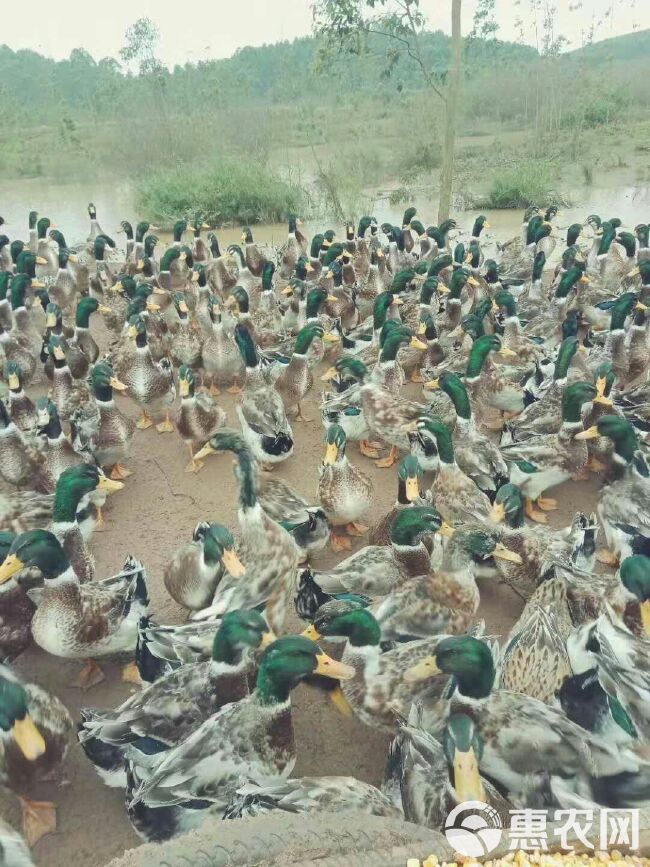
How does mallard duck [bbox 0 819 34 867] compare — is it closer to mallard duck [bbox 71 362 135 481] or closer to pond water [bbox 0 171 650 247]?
mallard duck [bbox 71 362 135 481]

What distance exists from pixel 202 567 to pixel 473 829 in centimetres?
234

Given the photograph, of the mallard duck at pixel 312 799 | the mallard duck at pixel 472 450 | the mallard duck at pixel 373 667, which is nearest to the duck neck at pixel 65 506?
the mallard duck at pixel 373 667

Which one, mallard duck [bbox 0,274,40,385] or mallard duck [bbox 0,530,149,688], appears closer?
mallard duck [bbox 0,530,149,688]

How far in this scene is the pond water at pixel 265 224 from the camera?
16.9 m

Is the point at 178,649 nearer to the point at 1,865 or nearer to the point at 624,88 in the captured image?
the point at 1,865

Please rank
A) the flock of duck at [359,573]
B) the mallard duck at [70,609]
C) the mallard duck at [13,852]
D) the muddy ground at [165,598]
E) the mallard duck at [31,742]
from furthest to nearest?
the mallard duck at [70,609] → the muddy ground at [165,598] → the mallard duck at [31,742] → the flock of duck at [359,573] → the mallard duck at [13,852]

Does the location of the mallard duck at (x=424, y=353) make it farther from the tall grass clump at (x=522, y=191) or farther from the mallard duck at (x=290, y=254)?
the tall grass clump at (x=522, y=191)

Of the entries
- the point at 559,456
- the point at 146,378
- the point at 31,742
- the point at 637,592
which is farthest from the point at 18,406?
the point at 637,592

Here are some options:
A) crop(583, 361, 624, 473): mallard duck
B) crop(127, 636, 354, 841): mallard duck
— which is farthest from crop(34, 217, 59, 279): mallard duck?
crop(127, 636, 354, 841): mallard duck

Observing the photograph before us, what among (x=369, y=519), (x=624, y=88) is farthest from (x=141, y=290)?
(x=624, y=88)

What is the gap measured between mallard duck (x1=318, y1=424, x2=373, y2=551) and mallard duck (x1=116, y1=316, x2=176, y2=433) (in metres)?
2.54

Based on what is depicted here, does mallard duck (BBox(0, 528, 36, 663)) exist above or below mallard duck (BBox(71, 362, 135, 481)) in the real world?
below

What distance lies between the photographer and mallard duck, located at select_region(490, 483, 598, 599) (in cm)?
444

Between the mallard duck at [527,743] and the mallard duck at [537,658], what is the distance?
0.31 meters
